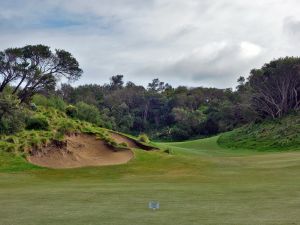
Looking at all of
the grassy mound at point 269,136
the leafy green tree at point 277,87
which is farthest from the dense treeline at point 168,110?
the grassy mound at point 269,136

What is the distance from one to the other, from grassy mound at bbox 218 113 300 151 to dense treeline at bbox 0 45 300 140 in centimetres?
408

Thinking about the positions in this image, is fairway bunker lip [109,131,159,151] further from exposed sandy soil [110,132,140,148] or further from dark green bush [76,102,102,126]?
dark green bush [76,102,102,126]

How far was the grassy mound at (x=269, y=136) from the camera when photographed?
67.2 metres

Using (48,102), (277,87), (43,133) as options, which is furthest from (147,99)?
(43,133)

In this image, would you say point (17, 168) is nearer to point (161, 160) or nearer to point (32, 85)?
point (161, 160)

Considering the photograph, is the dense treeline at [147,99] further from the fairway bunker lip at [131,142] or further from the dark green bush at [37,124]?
the fairway bunker lip at [131,142]

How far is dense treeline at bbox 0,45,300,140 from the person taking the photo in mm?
56062

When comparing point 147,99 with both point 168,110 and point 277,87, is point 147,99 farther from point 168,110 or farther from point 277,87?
point 277,87

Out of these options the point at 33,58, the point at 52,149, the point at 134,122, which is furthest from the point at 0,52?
the point at 134,122

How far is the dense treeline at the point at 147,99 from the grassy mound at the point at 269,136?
13.4 feet

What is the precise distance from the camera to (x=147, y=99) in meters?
147

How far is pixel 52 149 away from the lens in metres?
42.6

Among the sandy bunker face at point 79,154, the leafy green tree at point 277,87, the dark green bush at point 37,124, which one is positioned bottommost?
the sandy bunker face at point 79,154

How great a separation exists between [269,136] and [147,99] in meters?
75.7
